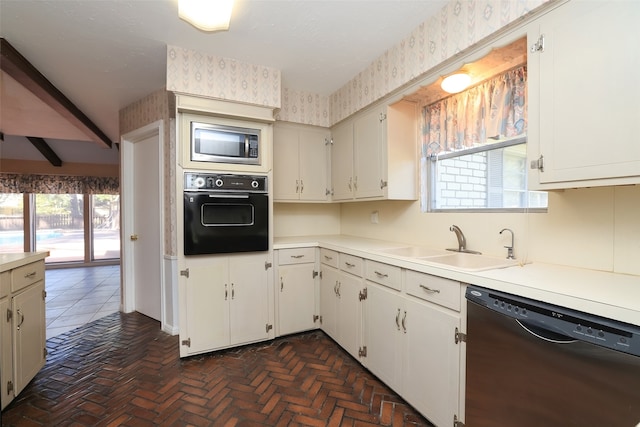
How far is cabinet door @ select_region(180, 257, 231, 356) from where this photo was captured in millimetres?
2348

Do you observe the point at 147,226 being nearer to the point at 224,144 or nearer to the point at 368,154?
the point at 224,144

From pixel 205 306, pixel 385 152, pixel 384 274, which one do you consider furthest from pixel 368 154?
pixel 205 306

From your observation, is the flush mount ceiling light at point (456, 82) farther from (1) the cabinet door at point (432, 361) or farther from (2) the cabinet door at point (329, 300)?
(2) the cabinet door at point (329, 300)

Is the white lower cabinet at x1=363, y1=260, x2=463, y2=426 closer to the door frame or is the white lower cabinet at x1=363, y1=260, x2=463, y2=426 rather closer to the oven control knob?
the oven control knob

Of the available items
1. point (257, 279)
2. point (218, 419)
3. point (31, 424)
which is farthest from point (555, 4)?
point (31, 424)

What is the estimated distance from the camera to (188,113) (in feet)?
7.60

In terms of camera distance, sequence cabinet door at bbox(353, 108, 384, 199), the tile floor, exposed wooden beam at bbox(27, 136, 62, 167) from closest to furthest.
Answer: cabinet door at bbox(353, 108, 384, 199)
the tile floor
exposed wooden beam at bbox(27, 136, 62, 167)

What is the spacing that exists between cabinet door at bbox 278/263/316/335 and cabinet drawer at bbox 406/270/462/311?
4.24 feet

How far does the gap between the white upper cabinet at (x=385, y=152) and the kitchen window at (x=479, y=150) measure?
116 mm

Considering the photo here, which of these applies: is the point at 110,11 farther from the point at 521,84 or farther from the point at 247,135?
the point at 521,84

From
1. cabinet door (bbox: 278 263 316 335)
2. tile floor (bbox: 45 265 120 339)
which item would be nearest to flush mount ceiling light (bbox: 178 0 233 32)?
cabinet door (bbox: 278 263 316 335)

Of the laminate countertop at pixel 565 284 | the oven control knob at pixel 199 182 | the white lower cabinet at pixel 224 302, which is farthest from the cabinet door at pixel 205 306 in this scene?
the laminate countertop at pixel 565 284

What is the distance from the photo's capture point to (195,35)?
2.07m

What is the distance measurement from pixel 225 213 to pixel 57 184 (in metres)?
6.16
